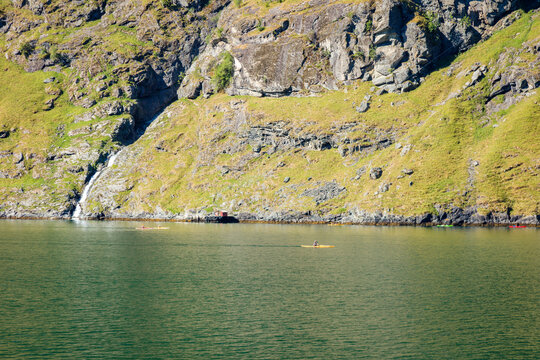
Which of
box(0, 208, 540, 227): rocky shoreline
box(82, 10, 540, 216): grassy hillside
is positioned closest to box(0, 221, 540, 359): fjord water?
box(0, 208, 540, 227): rocky shoreline

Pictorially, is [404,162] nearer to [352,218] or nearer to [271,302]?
[352,218]

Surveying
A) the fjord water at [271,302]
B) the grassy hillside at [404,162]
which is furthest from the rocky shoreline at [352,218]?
the fjord water at [271,302]

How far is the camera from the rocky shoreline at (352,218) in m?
133

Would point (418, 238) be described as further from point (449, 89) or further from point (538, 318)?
point (449, 89)

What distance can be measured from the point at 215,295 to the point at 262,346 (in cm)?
1773

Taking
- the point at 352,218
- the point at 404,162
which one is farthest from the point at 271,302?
the point at 404,162

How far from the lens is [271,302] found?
5016 centimetres

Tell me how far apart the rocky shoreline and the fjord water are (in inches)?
1691

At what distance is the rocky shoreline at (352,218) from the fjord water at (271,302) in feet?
141

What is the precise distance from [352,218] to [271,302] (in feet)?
351

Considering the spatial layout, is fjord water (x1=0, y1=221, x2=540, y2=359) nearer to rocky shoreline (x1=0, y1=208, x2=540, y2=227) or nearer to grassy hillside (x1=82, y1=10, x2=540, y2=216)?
rocky shoreline (x1=0, y1=208, x2=540, y2=227)

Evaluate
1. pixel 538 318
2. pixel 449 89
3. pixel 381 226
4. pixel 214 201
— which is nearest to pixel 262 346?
pixel 538 318

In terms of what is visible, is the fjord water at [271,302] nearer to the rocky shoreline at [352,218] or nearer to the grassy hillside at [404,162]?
the rocky shoreline at [352,218]

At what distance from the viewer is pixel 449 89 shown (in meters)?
183
